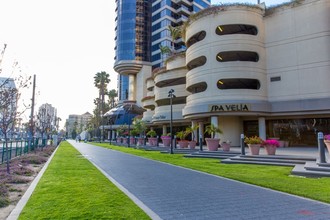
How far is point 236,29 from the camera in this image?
36.1 metres

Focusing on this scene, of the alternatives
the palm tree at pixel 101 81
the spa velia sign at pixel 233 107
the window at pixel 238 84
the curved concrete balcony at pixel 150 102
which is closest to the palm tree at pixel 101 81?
the palm tree at pixel 101 81

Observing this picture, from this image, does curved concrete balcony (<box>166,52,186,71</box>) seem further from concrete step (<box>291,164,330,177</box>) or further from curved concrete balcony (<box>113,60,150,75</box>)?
concrete step (<box>291,164,330,177</box>)

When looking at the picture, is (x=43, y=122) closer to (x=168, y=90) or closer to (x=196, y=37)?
(x=168, y=90)

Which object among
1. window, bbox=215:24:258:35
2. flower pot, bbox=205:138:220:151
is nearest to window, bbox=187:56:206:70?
window, bbox=215:24:258:35

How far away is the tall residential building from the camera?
80625mm

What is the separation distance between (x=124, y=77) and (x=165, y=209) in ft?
296

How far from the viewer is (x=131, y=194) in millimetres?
8367

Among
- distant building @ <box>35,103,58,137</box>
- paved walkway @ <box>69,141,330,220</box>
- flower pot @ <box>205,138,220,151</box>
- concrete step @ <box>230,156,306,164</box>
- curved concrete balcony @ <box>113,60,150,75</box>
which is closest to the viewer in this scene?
paved walkway @ <box>69,141,330,220</box>

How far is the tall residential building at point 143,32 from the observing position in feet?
265

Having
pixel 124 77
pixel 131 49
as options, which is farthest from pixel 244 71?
pixel 124 77

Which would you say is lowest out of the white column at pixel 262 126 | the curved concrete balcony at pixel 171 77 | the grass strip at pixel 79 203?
the grass strip at pixel 79 203

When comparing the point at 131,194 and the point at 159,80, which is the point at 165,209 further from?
the point at 159,80

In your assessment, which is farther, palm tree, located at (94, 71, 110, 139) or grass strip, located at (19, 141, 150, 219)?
palm tree, located at (94, 71, 110, 139)

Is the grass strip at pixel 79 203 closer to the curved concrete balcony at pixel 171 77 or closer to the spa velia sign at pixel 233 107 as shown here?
the spa velia sign at pixel 233 107
